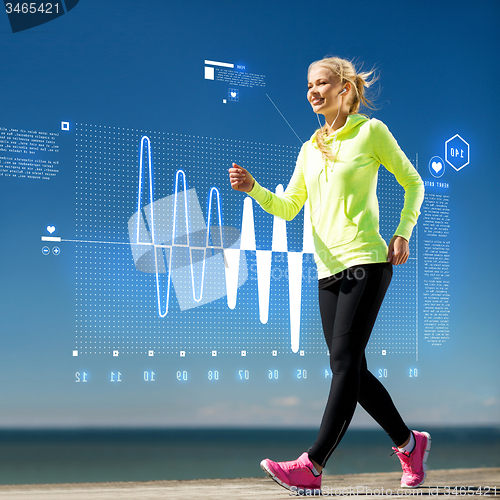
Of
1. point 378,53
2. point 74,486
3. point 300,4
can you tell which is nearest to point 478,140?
point 378,53

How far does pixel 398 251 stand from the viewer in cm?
186

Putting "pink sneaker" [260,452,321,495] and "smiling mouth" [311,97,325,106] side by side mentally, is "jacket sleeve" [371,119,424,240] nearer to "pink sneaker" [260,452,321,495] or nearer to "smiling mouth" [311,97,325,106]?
"smiling mouth" [311,97,325,106]

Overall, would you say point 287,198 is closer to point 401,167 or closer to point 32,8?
point 401,167

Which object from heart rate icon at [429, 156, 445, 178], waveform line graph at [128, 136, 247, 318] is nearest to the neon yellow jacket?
waveform line graph at [128, 136, 247, 318]

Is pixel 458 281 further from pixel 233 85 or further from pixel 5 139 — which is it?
pixel 5 139

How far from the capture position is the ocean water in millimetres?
2303

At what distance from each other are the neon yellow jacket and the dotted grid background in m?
0.80

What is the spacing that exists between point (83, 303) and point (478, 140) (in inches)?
88.1

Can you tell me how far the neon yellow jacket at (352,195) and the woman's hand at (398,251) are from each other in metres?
0.02

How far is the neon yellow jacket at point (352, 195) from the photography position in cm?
186

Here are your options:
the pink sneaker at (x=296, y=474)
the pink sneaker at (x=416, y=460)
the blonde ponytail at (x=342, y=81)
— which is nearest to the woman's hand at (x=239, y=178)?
the blonde ponytail at (x=342, y=81)

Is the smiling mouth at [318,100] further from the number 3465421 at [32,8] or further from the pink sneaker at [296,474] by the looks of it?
the number 3465421 at [32,8]

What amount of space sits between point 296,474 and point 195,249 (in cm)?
121

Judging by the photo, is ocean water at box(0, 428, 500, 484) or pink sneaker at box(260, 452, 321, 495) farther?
ocean water at box(0, 428, 500, 484)
